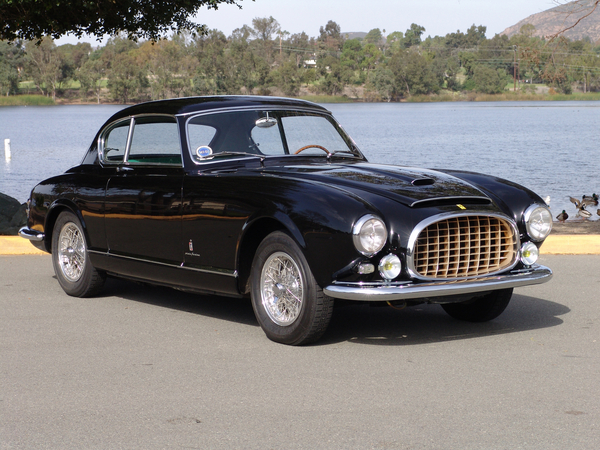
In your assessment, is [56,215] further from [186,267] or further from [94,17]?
[94,17]

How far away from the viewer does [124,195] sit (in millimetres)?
7184

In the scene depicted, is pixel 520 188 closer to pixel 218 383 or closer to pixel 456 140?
pixel 218 383

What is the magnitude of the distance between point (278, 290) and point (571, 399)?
2129mm

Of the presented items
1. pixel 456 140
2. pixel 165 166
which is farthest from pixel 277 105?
pixel 456 140

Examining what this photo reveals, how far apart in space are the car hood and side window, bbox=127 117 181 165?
3.46 feet

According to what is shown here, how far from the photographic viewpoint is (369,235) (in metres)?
5.50

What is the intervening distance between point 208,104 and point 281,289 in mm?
2002

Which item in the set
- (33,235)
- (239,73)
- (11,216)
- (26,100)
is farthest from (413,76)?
(33,235)

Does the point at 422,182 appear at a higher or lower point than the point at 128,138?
lower

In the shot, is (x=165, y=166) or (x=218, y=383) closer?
(x=218, y=383)

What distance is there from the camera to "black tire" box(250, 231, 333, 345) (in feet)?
18.5

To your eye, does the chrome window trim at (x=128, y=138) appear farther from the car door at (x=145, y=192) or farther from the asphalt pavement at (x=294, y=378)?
the asphalt pavement at (x=294, y=378)

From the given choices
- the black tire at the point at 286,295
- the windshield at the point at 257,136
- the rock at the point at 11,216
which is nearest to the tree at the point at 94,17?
the rock at the point at 11,216

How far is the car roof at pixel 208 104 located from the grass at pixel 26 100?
452 feet
